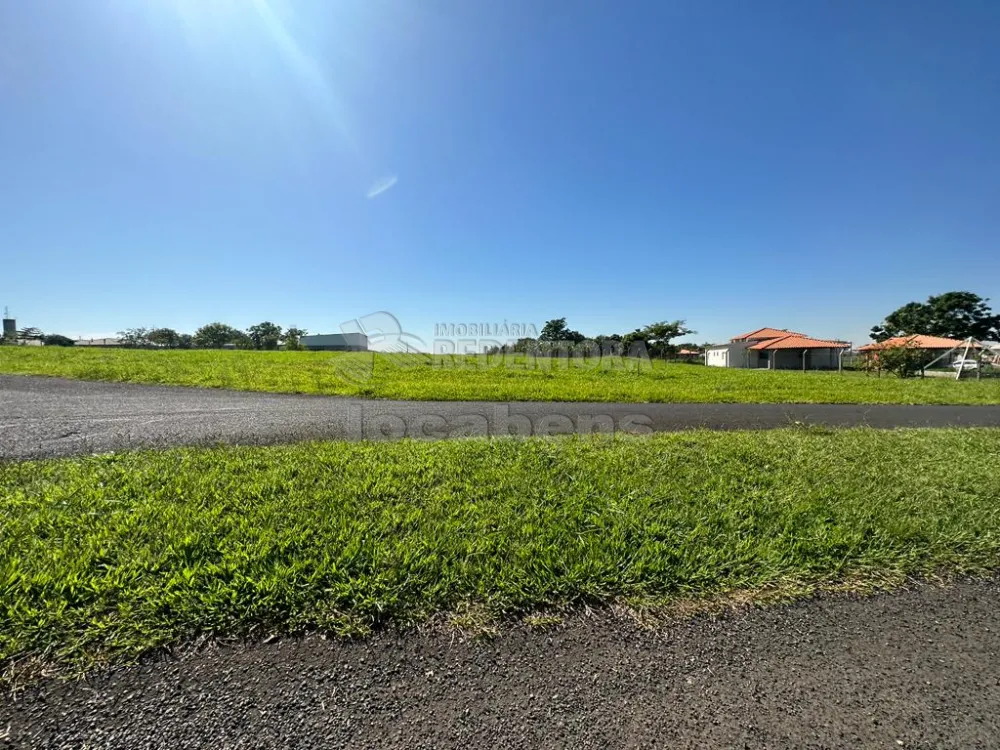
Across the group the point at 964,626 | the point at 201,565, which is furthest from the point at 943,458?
the point at 201,565

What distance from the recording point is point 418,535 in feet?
7.75

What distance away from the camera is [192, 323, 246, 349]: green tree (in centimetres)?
6303

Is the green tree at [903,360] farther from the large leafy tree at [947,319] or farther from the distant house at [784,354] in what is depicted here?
the large leafy tree at [947,319]

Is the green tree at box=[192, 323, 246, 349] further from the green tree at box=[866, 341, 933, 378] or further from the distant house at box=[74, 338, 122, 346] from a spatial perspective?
the green tree at box=[866, 341, 933, 378]

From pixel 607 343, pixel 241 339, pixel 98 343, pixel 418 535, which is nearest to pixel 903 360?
pixel 607 343

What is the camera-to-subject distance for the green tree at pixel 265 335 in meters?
61.3

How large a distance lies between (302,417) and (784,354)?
40.7 m

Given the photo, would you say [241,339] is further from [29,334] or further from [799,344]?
[799,344]

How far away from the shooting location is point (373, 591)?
1850 mm

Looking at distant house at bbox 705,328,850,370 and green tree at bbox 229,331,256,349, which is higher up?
green tree at bbox 229,331,256,349

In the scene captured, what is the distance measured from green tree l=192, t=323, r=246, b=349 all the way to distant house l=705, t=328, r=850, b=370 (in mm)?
72000

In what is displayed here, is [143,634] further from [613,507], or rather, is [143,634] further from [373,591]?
[613,507]

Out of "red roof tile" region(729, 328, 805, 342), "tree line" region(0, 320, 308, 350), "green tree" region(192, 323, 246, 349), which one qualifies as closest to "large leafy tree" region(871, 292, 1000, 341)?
"red roof tile" region(729, 328, 805, 342)

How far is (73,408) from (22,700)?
24.7 ft
